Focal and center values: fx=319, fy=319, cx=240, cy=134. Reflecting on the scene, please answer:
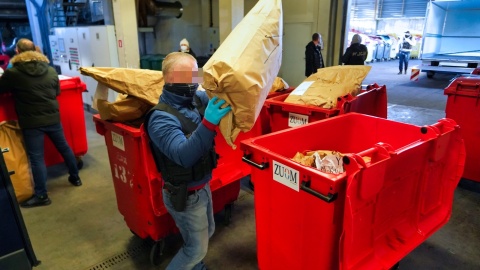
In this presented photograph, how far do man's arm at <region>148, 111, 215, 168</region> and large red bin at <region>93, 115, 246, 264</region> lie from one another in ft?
1.52

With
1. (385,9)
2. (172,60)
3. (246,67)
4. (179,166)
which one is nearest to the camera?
(246,67)

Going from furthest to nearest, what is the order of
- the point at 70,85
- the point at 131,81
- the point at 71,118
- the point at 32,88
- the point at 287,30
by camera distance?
1. the point at 287,30
2. the point at 71,118
3. the point at 70,85
4. the point at 32,88
5. the point at 131,81

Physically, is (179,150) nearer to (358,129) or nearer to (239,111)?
(239,111)

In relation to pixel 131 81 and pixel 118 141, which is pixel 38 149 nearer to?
pixel 118 141

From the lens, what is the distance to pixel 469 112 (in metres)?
3.41

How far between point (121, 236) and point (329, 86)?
2343 millimetres

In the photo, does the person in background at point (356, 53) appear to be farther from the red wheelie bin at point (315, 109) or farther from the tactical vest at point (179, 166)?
the tactical vest at point (179, 166)

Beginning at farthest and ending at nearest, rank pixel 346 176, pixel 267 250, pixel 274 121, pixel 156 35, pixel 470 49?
pixel 470 49 → pixel 156 35 → pixel 274 121 → pixel 267 250 → pixel 346 176

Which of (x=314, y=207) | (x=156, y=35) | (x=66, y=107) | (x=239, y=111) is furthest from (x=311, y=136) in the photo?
(x=156, y=35)

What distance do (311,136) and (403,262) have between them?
1.23 metres

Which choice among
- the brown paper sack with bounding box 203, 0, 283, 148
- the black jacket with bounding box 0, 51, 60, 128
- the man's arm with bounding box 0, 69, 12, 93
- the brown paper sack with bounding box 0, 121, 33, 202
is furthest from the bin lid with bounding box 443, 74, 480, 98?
the brown paper sack with bounding box 0, 121, 33, 202

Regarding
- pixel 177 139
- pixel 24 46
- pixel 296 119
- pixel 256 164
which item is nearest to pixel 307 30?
pixel 296 119

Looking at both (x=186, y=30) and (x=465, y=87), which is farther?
(x=186, y=30)

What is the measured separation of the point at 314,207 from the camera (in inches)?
57.5
